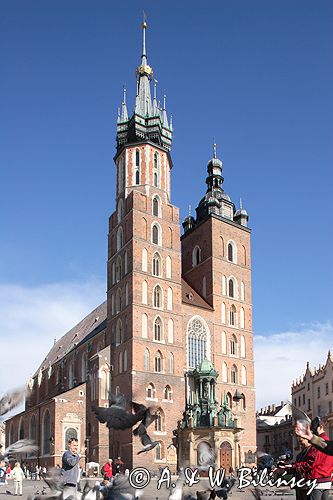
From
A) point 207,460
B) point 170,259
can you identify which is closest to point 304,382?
point 170,259

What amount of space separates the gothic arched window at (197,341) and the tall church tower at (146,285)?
1434mm

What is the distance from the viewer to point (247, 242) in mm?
56094

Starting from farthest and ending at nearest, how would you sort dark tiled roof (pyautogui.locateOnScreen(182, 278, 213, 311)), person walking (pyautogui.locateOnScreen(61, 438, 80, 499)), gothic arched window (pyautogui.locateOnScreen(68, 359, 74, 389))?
gothic arched window (pyautogui.locateOnScreen(68, 359, 74, 389)) < dark tiled roof (pyautogui.locateOnScreen(182, 278, 213, 311)) < person walking (pyautogui.locateOnScreen(61, 438, 80, 499))

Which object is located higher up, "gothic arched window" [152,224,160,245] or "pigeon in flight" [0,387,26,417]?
"gothic arched window" [152,224,160,245]

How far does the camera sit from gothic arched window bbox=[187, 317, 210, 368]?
49.6 m

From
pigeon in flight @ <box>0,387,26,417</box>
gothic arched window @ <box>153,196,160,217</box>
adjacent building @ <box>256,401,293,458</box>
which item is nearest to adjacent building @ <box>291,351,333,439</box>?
adjacent building @ <box>256,401,293,458</box>

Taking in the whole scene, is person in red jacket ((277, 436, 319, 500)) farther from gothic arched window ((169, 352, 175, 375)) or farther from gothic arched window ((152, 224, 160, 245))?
gothic arched window ((152, 224, 160, 245))

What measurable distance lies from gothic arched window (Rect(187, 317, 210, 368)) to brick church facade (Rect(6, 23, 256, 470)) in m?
0.08

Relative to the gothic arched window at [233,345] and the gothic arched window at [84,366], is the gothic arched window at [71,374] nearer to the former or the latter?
the gothic arched window at [84,366]

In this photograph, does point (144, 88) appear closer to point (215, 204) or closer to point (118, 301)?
point (215, 204)

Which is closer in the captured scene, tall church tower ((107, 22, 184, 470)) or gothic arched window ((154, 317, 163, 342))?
tall church tower ((107, 22, 184, 470))

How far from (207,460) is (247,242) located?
40348 millimetres

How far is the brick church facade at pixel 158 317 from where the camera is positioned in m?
46.0

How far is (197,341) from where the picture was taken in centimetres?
5006
